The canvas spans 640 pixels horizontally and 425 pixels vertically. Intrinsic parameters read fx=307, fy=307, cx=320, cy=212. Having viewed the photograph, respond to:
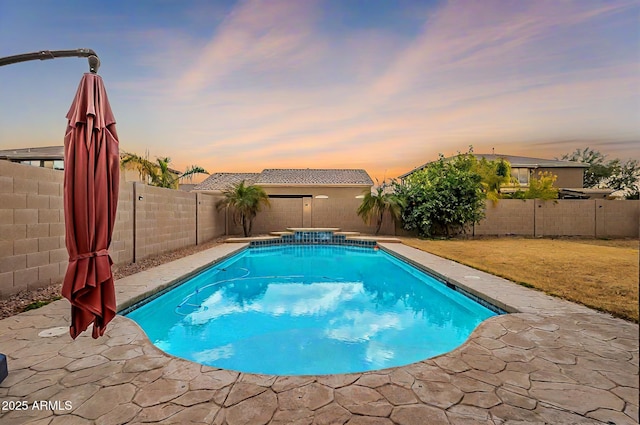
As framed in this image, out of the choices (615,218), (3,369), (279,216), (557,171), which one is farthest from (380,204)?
(557,171)

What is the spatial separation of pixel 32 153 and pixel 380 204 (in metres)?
17.4

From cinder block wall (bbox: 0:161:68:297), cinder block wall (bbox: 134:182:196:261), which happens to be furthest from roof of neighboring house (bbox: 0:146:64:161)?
cinder block wall (bbox: 0:161:68:297)

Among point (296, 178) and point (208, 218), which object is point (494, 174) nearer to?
point (296, 178)

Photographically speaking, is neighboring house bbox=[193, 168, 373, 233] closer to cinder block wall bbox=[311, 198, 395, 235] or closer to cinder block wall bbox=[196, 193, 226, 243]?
cinder block wall bbox=[311, 198, 395, 235]

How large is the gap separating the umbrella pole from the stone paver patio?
2343 millimetres

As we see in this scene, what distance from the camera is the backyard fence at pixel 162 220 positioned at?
169 inches

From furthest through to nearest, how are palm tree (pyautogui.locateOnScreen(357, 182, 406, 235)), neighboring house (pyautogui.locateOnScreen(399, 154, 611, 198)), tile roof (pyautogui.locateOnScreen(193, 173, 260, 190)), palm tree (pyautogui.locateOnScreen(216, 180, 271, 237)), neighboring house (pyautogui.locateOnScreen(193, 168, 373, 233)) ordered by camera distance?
neighboring house (pyautogui.locateOnScreen(399, 154, 611, 198)) → tile roof (pyautogui.locateOnScreen(193, 173, 260, 190)) → neighboring house (pyautogui.locateOnScreen(193, 168, 373, 233)) → palm tree (pyautogui.locateOnScreen(357, 182, 406, 235)) → palm tree (pyautogui.locateOnScreen(216, 180, 271, 237))

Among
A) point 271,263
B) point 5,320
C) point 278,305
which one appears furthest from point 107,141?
point 271,263

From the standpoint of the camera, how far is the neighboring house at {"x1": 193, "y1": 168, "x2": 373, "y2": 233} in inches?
602

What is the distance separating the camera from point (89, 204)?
2039 millimetres

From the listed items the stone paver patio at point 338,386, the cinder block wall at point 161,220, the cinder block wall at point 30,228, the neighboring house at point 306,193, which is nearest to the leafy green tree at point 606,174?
the neighboring house at point 306,193

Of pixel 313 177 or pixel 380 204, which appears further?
pixel 313 177

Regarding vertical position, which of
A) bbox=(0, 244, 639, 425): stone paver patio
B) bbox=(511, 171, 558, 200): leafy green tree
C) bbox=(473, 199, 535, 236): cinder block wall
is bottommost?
bbox=(0, 244, 639, 425): stone paver patio

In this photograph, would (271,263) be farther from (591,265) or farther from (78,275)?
(591,265)
